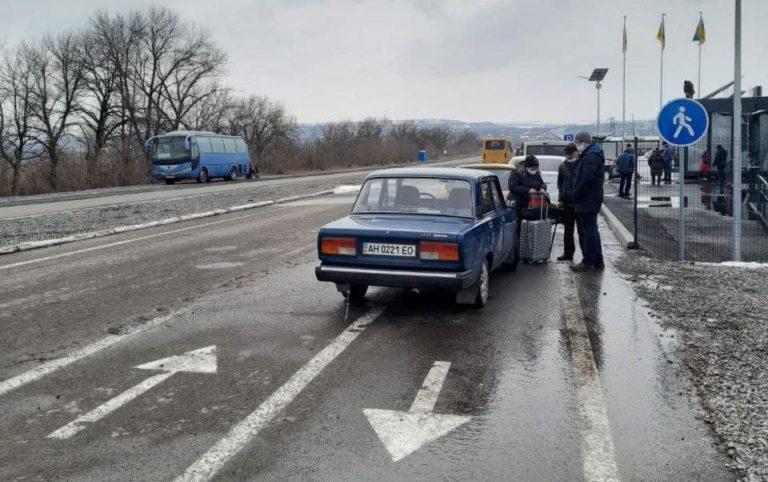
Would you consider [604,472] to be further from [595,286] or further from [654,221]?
[654,221]

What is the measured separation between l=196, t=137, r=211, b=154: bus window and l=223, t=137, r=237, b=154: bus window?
2451 millimetres

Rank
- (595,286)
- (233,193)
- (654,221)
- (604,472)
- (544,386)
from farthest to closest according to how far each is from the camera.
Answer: (233,193)
(654,221)
(595,286)
(544,386)
(604,472)

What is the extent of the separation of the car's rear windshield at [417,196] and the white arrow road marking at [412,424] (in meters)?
3.25

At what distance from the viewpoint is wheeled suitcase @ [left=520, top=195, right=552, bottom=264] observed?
36.2 feet

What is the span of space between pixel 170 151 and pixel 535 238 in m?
35.2

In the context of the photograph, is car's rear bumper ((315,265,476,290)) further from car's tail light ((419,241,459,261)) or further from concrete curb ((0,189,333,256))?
concrete curb ((0,189,333,256))

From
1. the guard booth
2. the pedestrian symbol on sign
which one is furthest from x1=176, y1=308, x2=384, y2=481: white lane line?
the guard booth

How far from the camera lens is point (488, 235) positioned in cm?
821

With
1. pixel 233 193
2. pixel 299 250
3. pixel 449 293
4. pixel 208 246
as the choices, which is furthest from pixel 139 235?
pixel 233 193

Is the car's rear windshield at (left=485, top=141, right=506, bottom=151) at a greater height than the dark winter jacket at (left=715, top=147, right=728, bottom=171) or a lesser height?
greater

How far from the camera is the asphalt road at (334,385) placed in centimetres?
405

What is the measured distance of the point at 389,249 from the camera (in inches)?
291

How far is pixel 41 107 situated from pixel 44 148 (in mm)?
3090

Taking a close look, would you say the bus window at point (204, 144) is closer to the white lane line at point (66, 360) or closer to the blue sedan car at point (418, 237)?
the blue sedan car at point (418, 237)
